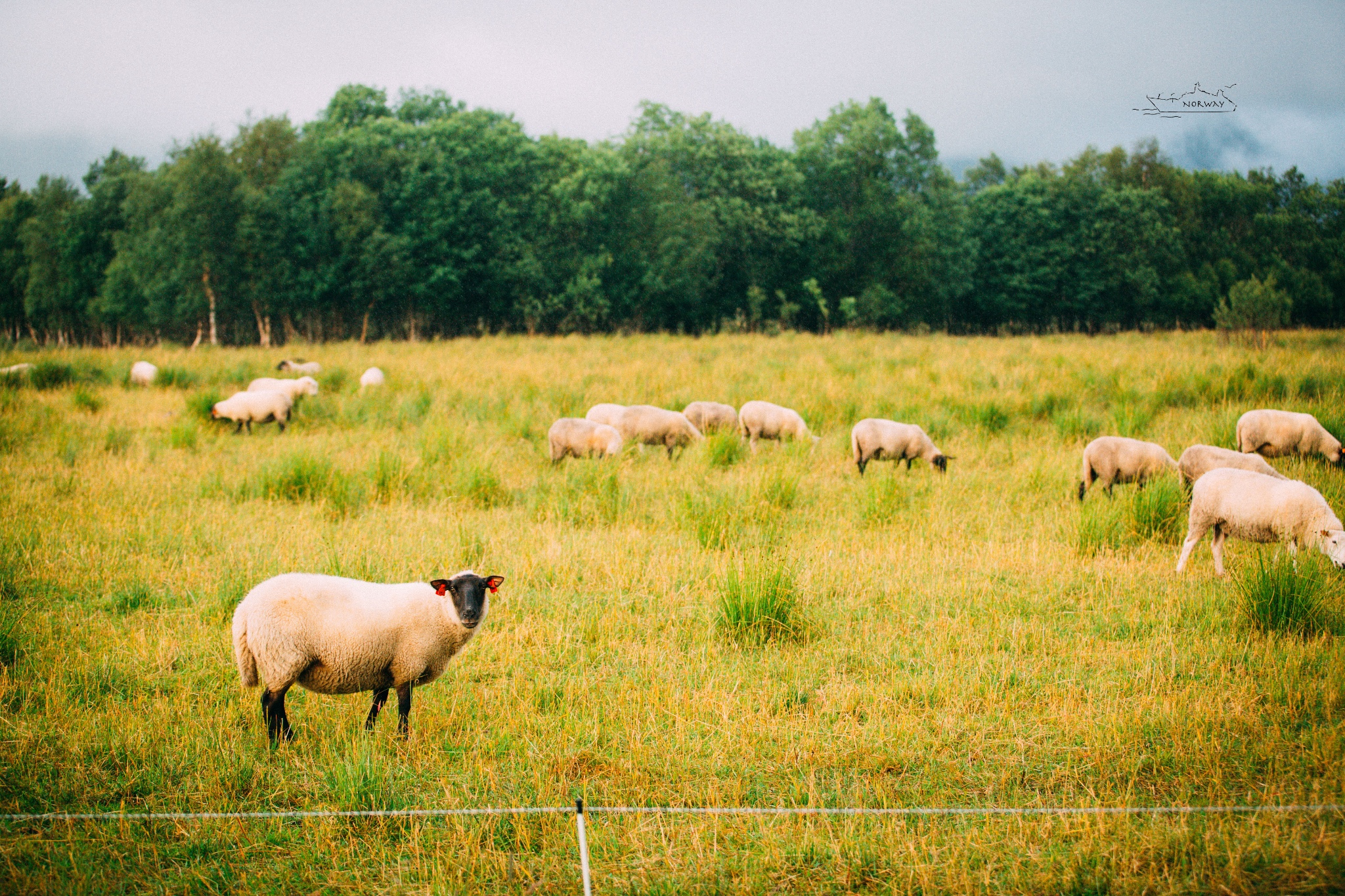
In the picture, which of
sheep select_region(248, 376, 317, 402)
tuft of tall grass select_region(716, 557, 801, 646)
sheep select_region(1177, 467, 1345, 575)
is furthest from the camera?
sheep select_region(248, 376, 317, 402)

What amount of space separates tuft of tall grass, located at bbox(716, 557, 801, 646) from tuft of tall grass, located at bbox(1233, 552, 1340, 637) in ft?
10.7

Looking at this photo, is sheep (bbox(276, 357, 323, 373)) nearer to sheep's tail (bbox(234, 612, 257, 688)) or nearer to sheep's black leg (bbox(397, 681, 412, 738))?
sheep's tail (bbox(234, 612, 257, 688))

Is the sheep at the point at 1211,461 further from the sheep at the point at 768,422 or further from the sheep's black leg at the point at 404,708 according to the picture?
the sheep's black leg at the point at 404,708

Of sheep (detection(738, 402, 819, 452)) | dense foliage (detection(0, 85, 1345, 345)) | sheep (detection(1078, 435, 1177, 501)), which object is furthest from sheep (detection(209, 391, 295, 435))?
dense foliage (detection(0, 85, 1345, 345))

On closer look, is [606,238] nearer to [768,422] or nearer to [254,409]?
[254,409]

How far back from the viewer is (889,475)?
9.71 meters

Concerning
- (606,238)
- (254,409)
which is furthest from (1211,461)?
(606,238)

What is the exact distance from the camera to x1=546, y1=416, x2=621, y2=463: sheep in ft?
37.9

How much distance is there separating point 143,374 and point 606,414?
12.4 m

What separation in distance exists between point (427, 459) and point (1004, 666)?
8056 mm

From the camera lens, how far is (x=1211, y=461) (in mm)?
9062

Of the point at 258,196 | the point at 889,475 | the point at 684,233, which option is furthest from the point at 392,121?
the point at 889,475

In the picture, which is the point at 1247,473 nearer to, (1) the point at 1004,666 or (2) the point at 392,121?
(1) the point at 1004,666

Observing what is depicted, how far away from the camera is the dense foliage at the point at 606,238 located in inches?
1478
